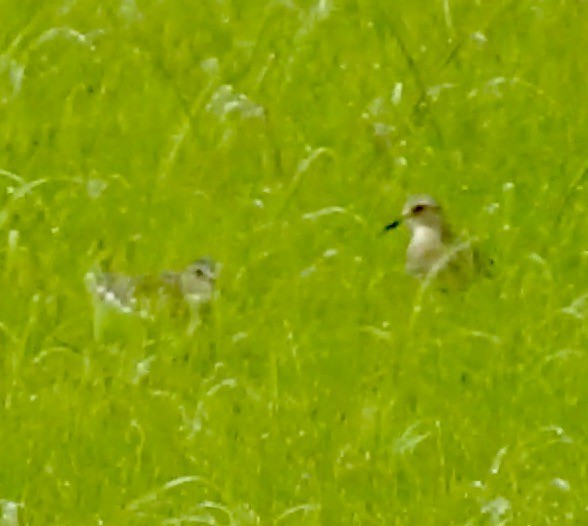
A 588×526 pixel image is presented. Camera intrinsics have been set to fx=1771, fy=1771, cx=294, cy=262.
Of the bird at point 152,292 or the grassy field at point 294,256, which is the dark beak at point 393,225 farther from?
the bird at point 152,292

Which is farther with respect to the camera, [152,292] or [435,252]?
[435,252]

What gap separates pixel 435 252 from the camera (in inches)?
170

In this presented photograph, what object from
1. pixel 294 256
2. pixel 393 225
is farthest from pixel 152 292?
pixel 393 225

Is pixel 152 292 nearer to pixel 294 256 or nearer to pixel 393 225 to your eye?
pixel 294 256

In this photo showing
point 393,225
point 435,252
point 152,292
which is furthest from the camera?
point 393,225

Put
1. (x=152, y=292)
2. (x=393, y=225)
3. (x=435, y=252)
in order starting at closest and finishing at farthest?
(x=152, y=292) < (x=435, y=252) < (x=393, y=225)

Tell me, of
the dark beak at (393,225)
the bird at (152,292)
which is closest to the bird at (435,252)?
the dark beak at (393,225)

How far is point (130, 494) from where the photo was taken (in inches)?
148

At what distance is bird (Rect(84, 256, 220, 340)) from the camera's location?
13.6 ft

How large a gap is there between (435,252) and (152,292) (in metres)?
0.70

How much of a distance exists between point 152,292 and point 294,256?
376 millimetres

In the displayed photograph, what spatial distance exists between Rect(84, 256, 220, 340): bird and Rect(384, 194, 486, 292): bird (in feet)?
1.63

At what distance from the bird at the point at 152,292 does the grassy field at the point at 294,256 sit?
43 millimetres

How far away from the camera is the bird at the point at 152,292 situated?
13.6ft
